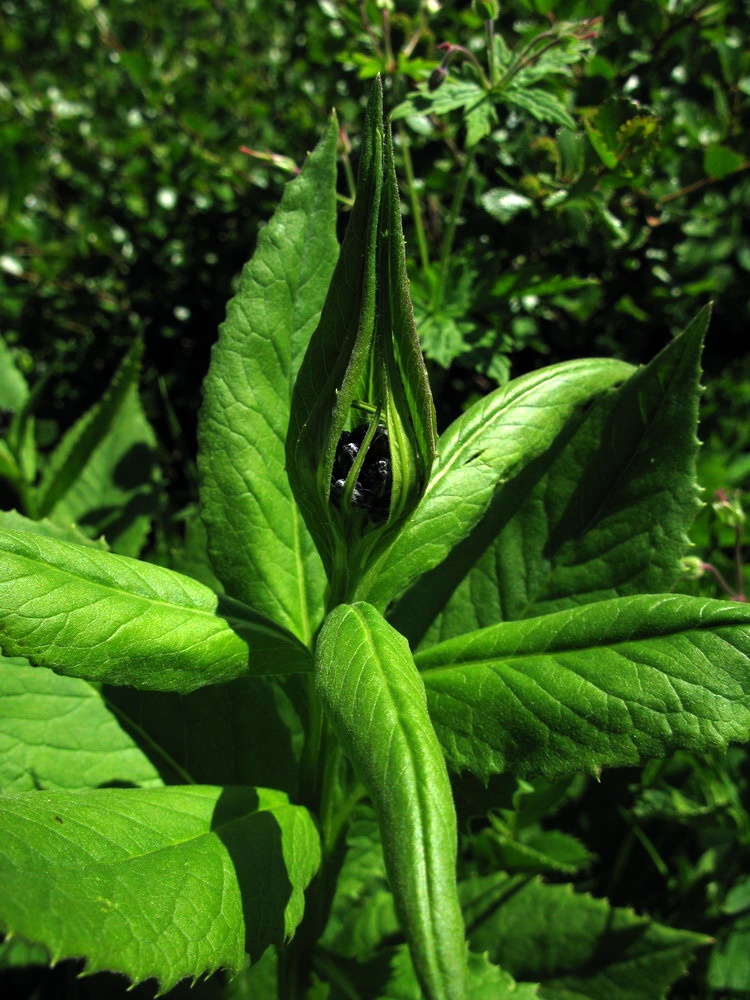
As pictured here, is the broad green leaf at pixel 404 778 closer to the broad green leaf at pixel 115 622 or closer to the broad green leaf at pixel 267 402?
the broad green leaf at pixel 115 622

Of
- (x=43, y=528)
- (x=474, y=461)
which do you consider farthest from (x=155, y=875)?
(x=43, y=528)

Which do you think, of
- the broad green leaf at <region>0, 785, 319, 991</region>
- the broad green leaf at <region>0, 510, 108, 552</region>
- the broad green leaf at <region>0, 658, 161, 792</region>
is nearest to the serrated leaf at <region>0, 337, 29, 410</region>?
the broad green leaf at <region>0, 510, 108, 552</region>

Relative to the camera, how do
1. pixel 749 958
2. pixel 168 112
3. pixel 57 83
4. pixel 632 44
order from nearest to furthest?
pixel 749 958, pixel 632 44, pixel 168 112, pixel 57 83

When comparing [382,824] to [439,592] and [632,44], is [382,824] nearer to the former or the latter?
[439,592]

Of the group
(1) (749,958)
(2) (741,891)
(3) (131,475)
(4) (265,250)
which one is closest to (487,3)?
(4) (265,250)

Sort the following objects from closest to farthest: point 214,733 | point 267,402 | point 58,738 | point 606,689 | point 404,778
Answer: point 404,778 → point 606,689 → point 267,402 → point 58,738 → point 214,733

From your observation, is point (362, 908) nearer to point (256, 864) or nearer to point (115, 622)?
point (256, 864)

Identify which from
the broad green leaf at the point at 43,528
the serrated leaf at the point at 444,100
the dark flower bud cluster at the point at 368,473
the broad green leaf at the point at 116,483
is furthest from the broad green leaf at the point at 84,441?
the dark flower bud cluster at the point at 368,473
